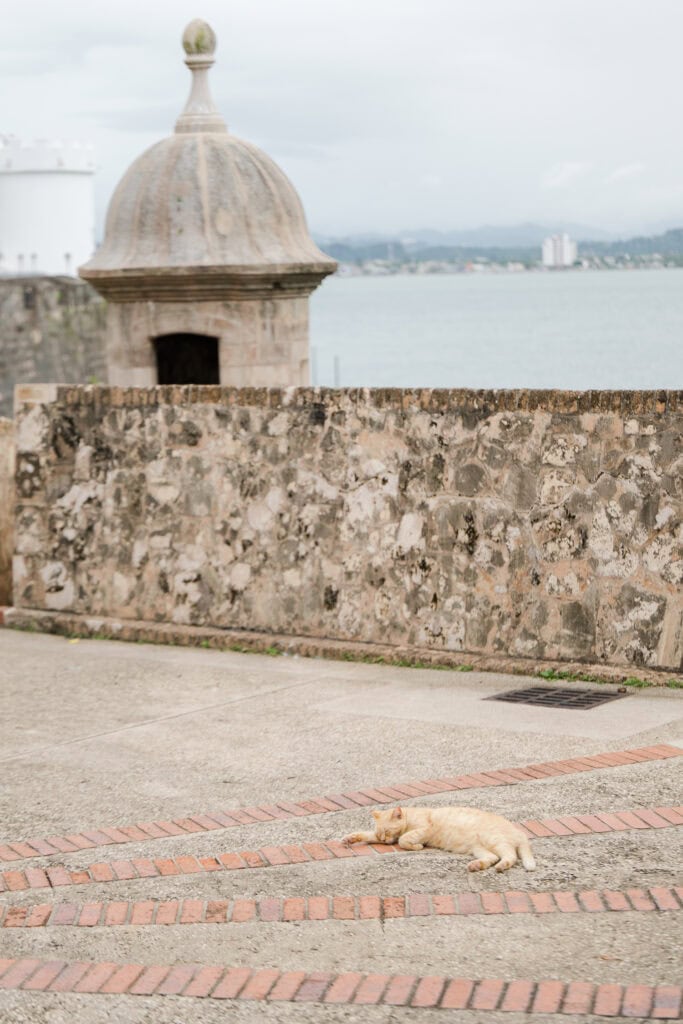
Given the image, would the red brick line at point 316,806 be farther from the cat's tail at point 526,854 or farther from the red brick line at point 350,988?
the red brick line at point 350,988

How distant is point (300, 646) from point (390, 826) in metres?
4.24

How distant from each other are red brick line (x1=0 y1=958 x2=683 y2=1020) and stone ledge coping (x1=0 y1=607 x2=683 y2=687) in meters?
4.46

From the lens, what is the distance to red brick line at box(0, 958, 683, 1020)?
4.50 meters

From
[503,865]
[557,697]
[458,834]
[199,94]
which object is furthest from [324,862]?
[199,94]

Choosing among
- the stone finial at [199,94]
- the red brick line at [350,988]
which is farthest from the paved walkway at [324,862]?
the stone finial at [199,94]

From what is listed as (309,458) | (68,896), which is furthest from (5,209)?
(68,896)

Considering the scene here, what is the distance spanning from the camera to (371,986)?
473 cm

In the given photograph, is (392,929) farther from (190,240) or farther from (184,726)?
(190,240)

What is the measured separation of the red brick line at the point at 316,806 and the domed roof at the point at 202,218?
6626 mm

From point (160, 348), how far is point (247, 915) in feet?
29.3

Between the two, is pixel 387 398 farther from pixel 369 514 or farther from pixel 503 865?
pixel 503 865

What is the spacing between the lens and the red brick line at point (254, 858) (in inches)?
230

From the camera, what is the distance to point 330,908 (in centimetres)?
536

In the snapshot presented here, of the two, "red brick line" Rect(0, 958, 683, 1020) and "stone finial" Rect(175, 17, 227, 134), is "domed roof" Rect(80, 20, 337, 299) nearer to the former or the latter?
"stone finial" Rect(175, 17, 227, 134)
